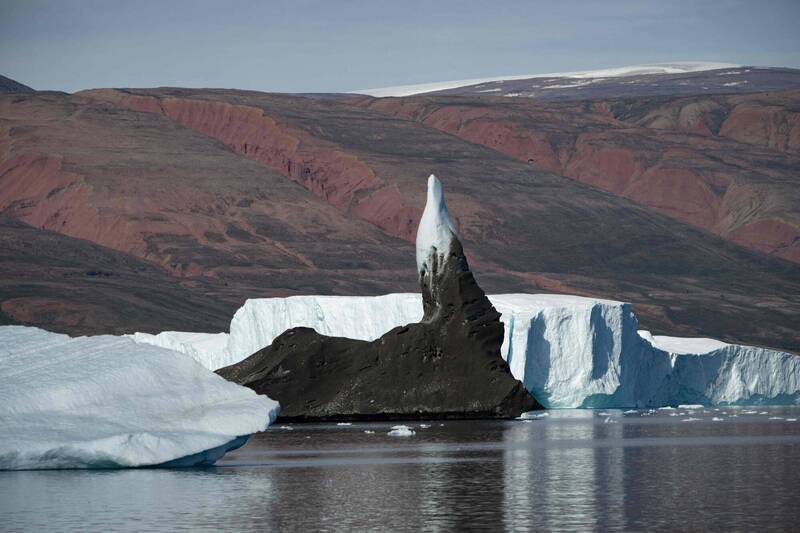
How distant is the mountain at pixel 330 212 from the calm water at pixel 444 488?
301 ft

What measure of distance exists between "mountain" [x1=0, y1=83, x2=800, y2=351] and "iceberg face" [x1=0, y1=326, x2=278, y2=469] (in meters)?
98.8

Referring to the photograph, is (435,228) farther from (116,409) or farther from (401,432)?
(116,409)

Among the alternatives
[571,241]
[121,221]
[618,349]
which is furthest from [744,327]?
[618,349]

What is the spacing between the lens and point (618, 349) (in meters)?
62.6

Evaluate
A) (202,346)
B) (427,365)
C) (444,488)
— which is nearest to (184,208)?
(202,346)

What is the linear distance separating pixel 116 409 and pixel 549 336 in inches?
1325

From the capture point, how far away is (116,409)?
29750 mm

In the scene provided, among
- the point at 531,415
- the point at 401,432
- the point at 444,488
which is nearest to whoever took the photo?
the point at 444,488

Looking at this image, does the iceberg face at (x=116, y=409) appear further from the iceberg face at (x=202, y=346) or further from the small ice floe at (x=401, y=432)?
the iceberg face at (x=202, y=346)

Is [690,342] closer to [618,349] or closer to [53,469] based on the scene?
[618,349]

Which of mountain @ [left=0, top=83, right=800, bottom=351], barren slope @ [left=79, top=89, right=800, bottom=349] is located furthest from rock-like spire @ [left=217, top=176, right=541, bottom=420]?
barren slope @ [left=79, top=89, right=800, bottom=349]

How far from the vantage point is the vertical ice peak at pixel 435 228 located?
55438 millimetres

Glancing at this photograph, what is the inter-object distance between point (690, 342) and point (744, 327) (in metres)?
69.4

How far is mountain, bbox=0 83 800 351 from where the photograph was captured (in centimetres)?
14738
